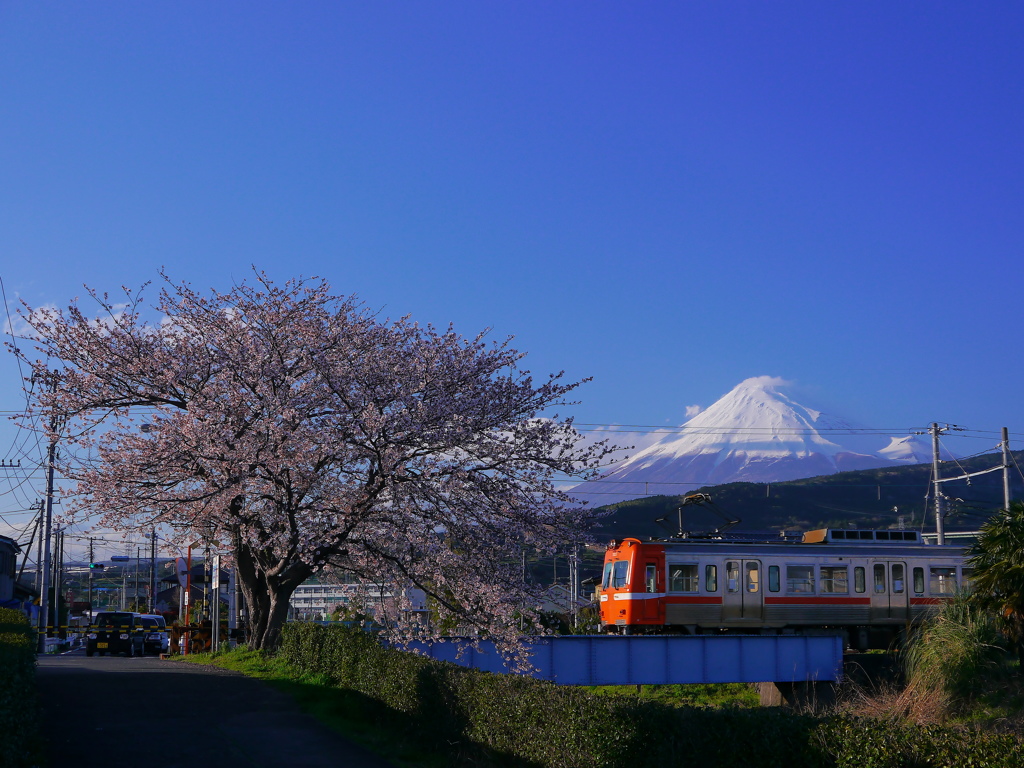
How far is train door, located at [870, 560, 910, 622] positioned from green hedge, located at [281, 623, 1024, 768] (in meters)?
21.1

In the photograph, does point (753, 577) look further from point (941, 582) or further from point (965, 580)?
point (965, 580)

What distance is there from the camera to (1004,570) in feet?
79.4

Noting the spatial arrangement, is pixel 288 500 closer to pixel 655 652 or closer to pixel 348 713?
pixel 348 713

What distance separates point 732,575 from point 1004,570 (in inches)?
315

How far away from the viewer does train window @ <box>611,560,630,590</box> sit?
29.6m

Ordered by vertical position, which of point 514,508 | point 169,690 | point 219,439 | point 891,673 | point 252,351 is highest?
point 252,351

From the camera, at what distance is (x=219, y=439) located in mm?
17031

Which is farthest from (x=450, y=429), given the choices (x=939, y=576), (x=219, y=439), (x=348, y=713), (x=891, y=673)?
(x=939, y=576)

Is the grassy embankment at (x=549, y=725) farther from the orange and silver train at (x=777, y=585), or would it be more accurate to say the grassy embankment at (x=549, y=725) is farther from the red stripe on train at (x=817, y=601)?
the red stripe on train at (x=817, y=601)

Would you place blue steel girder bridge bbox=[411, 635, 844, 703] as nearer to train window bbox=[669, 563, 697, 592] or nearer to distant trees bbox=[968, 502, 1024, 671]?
train window bbox=[669, 563, 697, 592]

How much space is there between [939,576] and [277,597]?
72.1ft

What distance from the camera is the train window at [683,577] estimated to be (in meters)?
29.3

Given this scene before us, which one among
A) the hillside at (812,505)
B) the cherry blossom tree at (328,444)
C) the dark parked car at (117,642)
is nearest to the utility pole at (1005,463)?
the cherry blossom tree at (328,444)

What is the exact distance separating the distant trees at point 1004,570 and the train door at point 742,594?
636cm
